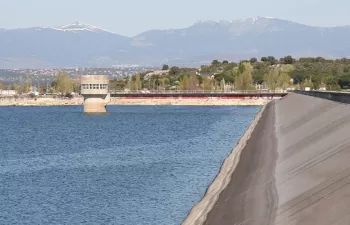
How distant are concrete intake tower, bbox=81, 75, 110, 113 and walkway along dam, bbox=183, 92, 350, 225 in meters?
108

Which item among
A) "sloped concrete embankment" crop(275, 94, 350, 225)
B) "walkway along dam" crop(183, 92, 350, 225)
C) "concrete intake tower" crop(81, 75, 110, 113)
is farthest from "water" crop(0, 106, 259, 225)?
"concrete intake tower" crop(81, 75, 110, 113)

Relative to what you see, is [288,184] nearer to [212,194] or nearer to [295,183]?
[295,183]

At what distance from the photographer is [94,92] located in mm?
161250

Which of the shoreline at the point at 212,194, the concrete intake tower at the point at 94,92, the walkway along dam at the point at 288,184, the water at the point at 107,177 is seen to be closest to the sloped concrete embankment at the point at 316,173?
the walkway along dam at the point at 288,184

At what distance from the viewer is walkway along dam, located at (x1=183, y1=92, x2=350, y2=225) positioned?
78.9 feet

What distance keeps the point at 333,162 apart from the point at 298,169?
312 centimetres

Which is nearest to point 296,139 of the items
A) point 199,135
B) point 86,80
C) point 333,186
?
point 333,186

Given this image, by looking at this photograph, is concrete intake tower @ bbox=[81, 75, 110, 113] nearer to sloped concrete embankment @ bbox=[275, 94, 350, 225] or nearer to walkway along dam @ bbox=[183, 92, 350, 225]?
sloped concrete embankment @ bbox=[275, 94, 350, 225]

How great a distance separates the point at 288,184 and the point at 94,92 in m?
132

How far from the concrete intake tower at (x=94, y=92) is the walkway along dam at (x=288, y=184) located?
108298mm

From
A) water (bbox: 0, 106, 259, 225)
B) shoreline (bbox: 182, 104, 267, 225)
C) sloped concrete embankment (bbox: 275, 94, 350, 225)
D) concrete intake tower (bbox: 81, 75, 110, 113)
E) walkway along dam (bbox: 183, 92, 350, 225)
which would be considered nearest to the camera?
sloped concrete embankment (bbox: 275, 94, 350, 225)

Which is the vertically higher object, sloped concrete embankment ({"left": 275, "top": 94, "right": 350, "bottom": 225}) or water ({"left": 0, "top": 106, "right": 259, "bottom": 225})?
sloped concrete embankment ({"left": 275, "top": 94, "right": 350, "bottom": 225})

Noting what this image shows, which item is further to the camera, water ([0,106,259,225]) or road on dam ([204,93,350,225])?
water ([0,106,259,225])

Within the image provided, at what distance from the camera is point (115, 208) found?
1389 inches
